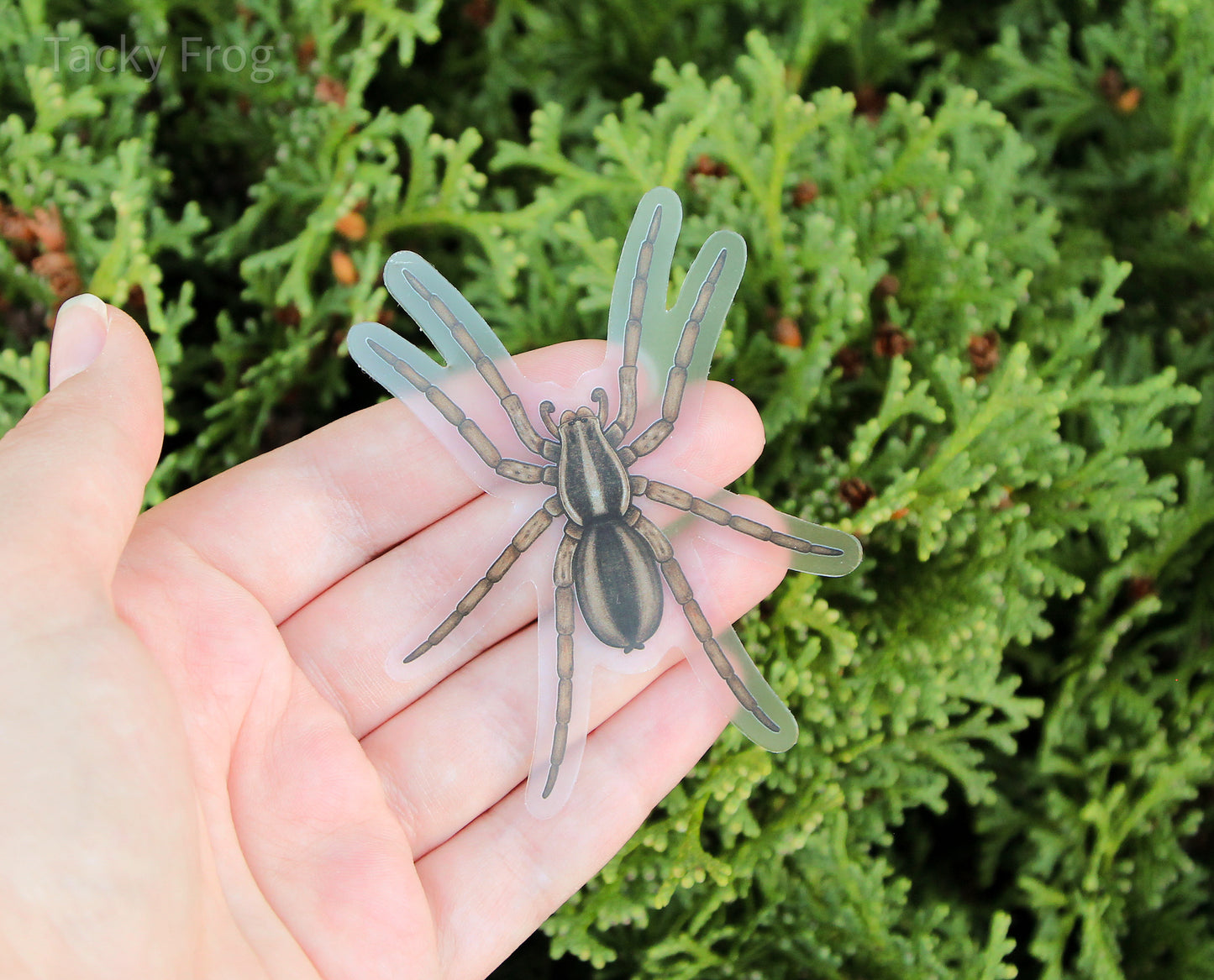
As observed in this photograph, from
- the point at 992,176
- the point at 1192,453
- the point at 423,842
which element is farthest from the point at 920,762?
the point at 992,176

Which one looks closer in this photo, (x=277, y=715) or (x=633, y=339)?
(x=277, y=715)

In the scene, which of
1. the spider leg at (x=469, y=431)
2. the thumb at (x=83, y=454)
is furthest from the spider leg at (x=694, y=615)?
the thumb at (x=83, y=454)

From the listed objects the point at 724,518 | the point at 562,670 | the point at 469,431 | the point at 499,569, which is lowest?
the point at 562,670

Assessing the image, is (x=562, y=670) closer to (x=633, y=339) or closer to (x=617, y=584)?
(x=617, y=584)

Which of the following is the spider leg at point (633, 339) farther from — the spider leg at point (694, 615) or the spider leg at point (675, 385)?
the spider leg at point (694, 615)

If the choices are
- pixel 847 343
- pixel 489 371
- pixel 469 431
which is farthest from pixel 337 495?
pixel 847 343

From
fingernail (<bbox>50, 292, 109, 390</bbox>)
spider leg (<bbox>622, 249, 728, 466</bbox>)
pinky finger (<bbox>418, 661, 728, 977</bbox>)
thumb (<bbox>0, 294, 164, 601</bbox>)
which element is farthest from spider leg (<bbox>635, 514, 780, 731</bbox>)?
fingernail (<bbox>50, 292, 109, 390</bbox>)

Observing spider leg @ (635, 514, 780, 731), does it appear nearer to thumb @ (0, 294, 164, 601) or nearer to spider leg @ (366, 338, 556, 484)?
spider leg @ (366, 338, 556, 484)
